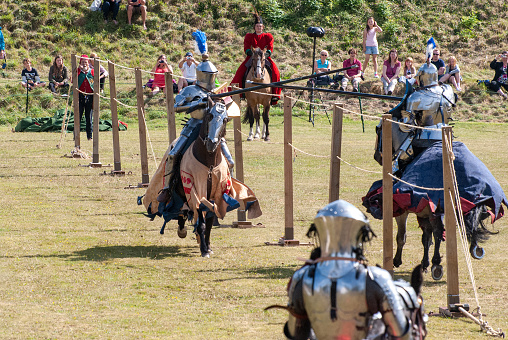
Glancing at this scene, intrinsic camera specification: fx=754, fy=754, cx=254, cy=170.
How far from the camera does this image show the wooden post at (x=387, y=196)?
24.5 feet

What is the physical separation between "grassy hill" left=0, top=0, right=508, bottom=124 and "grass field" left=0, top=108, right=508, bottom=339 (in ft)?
28.8

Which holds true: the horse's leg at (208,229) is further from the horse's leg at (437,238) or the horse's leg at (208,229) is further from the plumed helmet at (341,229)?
the plumed helmet at (341,229)

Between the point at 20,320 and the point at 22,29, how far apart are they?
21821 mm

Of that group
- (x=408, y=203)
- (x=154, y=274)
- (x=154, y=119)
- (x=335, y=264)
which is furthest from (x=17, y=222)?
(x=154, y=119)

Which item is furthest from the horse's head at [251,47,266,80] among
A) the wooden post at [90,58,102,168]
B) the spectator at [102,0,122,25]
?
the spectator at [102,0,122,25]

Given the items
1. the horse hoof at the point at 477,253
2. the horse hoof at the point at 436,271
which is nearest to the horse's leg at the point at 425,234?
the horse hoof at the point at 436,271

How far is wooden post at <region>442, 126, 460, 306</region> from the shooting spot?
261 inches

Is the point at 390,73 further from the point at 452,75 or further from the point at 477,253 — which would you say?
the point at 477,253

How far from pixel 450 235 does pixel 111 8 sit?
22.4 m

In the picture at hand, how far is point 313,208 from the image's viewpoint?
38.9ft

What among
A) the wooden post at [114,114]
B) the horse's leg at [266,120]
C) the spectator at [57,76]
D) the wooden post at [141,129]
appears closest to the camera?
the wooden post at [141,129]

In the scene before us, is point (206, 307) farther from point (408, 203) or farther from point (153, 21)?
point (153, 21)

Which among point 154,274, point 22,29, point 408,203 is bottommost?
point 154,274

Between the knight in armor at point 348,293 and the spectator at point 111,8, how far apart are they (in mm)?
24055
